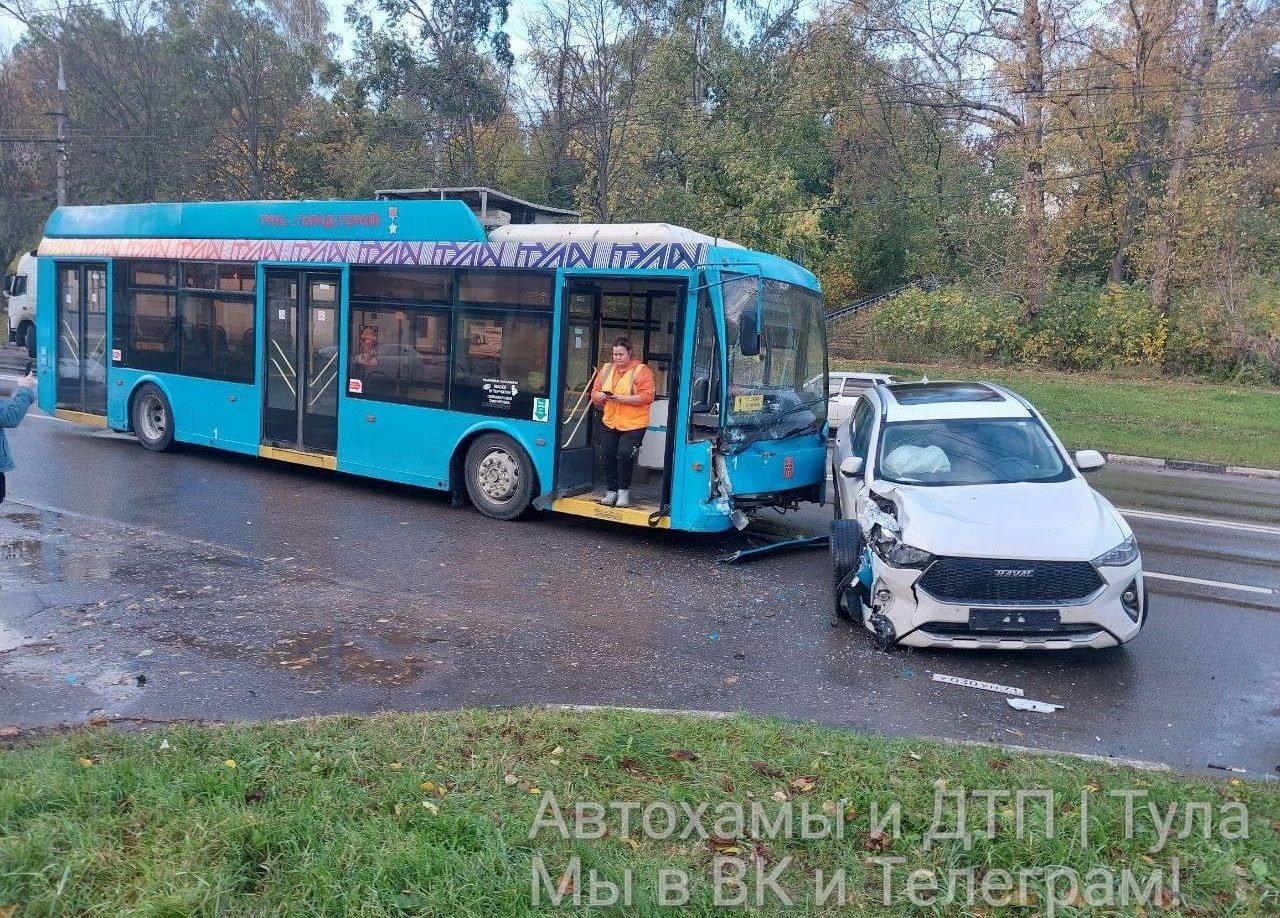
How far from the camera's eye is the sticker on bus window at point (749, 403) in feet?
31.1

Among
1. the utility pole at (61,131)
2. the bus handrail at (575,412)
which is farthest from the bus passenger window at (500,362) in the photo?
the utility pole at (61,131)

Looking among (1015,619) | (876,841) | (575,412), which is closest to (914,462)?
(1015,619)

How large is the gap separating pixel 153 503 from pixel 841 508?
22.9 feet

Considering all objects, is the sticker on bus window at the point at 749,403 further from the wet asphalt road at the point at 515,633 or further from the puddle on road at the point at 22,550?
the puddle on road at the point at 22,550

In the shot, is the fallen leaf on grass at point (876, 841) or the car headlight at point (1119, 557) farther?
the car headlight at point (1119, 557)

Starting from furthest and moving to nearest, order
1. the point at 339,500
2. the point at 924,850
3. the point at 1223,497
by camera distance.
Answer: the point at 1223,497 → the point at 339,500 → the point at 924,850

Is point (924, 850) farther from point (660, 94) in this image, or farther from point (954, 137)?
point (954, 137)

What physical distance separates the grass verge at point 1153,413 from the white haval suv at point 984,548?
41.3ft

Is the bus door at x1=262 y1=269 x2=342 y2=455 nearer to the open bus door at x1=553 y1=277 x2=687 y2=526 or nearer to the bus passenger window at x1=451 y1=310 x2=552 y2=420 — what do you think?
the bus passenger window at x1=451 y1=310 x2=552 y2=420

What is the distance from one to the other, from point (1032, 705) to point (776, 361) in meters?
4.80

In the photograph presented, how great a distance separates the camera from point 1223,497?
15.1 metres

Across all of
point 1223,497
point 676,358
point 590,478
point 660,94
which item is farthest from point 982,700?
point 660,94

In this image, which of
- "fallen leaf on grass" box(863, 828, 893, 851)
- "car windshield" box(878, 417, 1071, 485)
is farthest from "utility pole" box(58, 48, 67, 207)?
"fallen leaf on grass" box(863, 828, 893, 851)

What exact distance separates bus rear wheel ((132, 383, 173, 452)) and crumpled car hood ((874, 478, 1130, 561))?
10.2 metres
